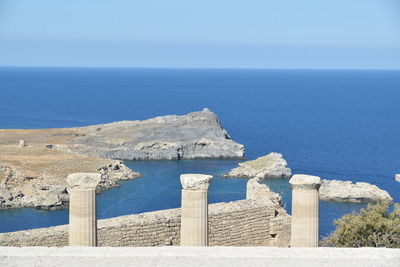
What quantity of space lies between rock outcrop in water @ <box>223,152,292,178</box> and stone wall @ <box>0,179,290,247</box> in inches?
1545

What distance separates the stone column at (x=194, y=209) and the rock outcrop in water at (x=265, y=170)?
44972mm

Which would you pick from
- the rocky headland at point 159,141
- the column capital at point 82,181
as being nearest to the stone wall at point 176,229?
the column capital at point 82,181

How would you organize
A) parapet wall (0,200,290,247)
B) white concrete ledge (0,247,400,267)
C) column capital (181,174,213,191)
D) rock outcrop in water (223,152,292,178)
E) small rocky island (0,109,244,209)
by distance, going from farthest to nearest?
rock outcrop in water (223,152,292,178), small rocky island (0,109,244,209), parapet wall (0,200,290,247), column capital (181,174,213,191), white concrete ledge (0,247,400,267)

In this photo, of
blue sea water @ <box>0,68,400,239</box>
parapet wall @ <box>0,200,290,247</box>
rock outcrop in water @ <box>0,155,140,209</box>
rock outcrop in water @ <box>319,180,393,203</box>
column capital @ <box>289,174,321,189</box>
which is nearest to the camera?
column capital @ <box>289,174,321,189</box>

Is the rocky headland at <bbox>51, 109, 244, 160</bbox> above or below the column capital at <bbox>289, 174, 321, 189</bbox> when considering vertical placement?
below

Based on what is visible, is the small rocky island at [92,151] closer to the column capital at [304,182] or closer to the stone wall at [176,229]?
the stone wall at [176,229]

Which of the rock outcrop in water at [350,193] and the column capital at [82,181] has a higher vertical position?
the column capital at [82,181]

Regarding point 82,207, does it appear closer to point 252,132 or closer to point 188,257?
point 188,257

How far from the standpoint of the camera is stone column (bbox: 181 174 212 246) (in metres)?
13.6

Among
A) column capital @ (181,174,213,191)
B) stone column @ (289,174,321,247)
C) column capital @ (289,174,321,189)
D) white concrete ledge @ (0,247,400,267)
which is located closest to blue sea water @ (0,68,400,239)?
stone column @ (289,174,321,247)

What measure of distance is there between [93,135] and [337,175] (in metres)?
25.2

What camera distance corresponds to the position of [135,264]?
9.98m

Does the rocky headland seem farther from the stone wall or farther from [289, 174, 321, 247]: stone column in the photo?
[289, 174, 321, 247]: stone column

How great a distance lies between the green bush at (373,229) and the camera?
675 inches
